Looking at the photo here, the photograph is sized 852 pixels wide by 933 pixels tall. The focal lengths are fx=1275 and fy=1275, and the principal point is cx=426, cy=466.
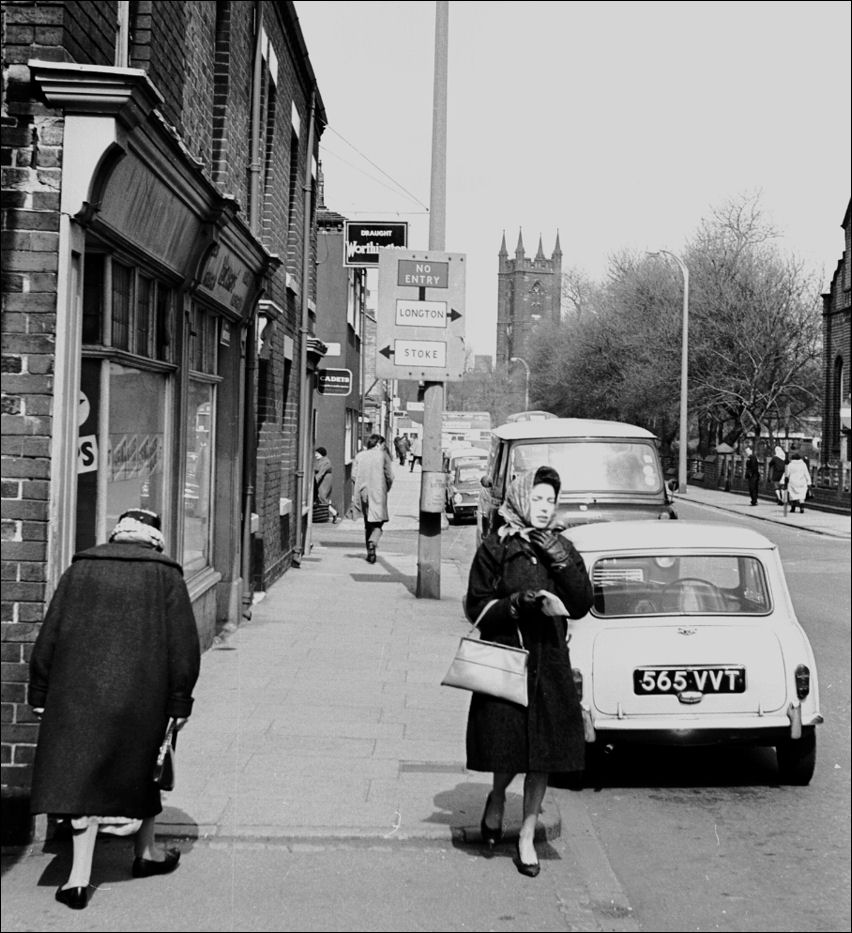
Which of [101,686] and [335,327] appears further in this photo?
Answer: [335,327]

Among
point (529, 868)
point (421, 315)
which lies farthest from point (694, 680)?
point (421, 315)

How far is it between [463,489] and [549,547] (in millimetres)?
23679

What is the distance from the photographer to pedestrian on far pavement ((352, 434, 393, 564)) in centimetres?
1741

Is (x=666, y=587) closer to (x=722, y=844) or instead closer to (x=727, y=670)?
(x=727, y=670)

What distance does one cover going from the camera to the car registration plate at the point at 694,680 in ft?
20.6

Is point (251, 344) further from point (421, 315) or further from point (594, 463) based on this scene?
point (594, 463)

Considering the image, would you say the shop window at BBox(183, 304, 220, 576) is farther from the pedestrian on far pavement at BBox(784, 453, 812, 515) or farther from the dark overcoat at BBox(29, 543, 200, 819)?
the pedestrian on far pavement at BBox(784, 453, 812, 515)

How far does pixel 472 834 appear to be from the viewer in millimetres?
5352

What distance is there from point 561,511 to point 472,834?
7.31 metres

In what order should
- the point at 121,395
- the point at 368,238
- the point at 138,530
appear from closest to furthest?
1. the point at 138,530
2. the point at 121,395
3. the point at 368,238

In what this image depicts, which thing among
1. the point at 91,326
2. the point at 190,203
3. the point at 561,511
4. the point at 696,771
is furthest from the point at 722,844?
the point at 561,511

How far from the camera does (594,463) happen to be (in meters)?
13.4

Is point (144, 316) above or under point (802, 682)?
above

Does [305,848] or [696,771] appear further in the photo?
[696,771]
